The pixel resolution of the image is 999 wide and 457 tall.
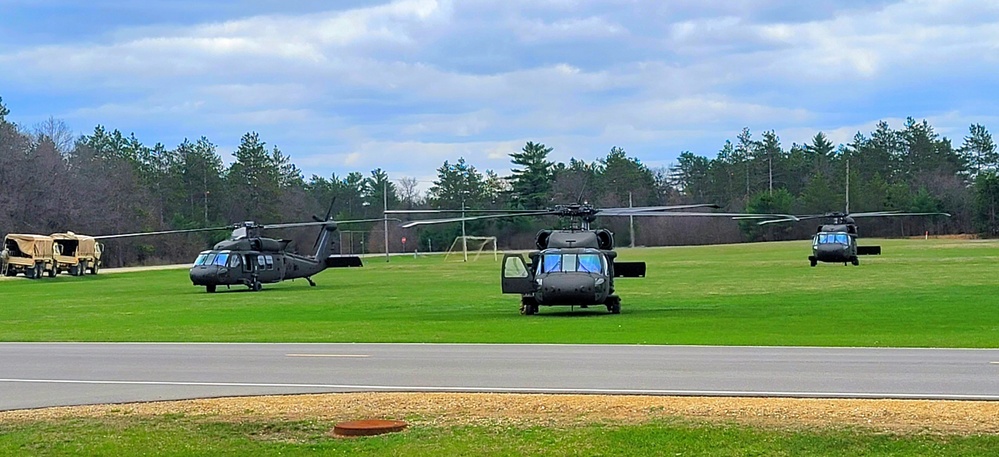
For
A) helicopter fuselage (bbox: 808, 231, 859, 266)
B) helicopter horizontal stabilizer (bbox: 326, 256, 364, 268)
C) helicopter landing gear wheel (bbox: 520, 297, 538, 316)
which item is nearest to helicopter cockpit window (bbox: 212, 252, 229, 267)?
helicopter horizontal stabilizer (bbox: 326, 256, 364, 268)

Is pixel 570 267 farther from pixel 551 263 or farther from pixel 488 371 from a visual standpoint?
pixel 488 371

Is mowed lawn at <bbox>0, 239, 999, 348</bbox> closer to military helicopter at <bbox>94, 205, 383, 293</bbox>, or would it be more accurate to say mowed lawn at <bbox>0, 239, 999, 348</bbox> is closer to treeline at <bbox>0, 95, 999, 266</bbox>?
military helicopter at <bbox>94, 205, 383, 293</bbox>

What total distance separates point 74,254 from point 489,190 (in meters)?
81.9

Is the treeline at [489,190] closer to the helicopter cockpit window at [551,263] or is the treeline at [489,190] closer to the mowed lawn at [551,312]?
the mowed lawn at [551,312]

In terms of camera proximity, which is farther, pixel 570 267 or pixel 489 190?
pixel 489 190

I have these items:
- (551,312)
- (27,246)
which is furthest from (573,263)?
(27,246)

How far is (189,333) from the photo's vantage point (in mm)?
23797

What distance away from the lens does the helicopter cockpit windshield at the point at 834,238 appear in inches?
2296

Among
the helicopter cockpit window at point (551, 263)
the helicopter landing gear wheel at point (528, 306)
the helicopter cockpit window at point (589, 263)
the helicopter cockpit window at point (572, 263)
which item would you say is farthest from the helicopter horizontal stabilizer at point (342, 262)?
the helicopter cockpit window at point (589, 263)

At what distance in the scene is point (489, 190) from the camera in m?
149

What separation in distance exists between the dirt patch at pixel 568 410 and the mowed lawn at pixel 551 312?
802cm

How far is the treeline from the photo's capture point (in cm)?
9112

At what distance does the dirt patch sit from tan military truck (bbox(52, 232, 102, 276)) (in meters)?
60.1

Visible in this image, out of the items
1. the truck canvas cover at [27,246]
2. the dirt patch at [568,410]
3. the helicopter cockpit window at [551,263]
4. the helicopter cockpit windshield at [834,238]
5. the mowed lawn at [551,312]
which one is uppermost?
the truck canvas cover at [27,246]
